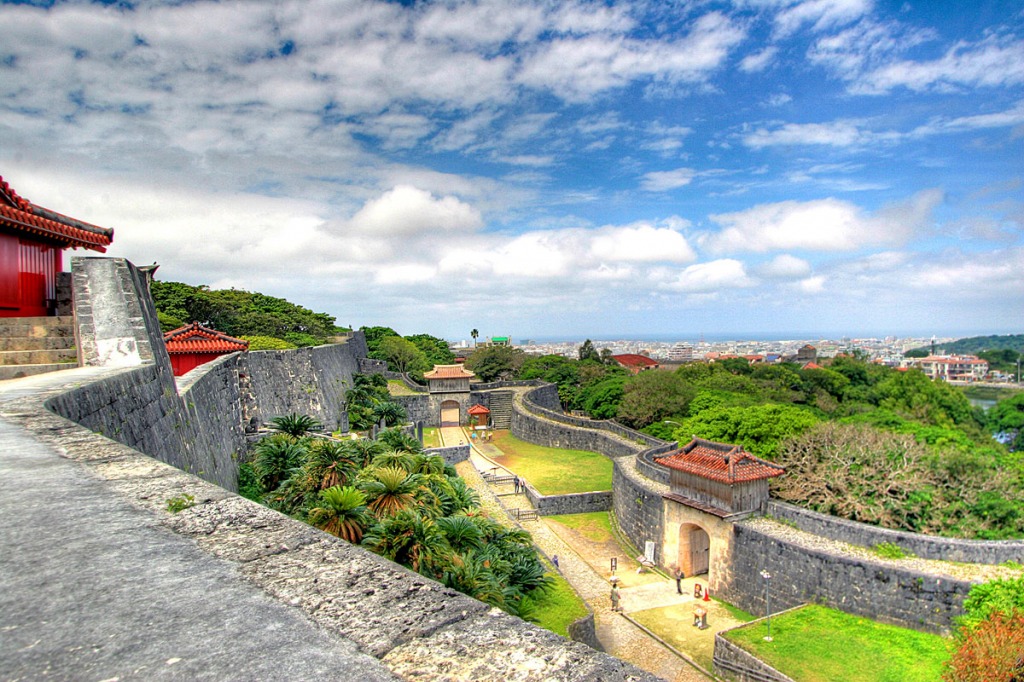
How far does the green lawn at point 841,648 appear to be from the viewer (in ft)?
38.5

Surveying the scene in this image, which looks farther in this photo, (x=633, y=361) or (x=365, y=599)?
(x=633, y=361)

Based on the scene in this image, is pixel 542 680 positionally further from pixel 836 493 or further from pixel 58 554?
pixel 836 493

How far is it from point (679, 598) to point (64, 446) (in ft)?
56.3

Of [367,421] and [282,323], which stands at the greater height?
[282,323]

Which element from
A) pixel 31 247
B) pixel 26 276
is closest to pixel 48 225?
pixel 31 247

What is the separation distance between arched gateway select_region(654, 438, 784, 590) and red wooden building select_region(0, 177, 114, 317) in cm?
1606

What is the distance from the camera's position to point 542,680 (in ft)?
5.32

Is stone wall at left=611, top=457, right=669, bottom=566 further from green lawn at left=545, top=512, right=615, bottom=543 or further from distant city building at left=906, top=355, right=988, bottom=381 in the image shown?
distant city building at left=906, top=355, right=988, bottom=381

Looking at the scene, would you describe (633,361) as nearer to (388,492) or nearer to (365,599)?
(388,492)

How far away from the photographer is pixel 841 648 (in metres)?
12.7

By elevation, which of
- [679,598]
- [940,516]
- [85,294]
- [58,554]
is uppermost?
[85,294]

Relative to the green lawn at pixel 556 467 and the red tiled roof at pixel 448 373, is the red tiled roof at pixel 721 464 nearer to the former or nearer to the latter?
the green lawn at pixel 556 467

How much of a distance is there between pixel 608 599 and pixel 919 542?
7.93 metres

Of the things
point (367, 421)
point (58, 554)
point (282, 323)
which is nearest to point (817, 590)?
point (58, 554)
